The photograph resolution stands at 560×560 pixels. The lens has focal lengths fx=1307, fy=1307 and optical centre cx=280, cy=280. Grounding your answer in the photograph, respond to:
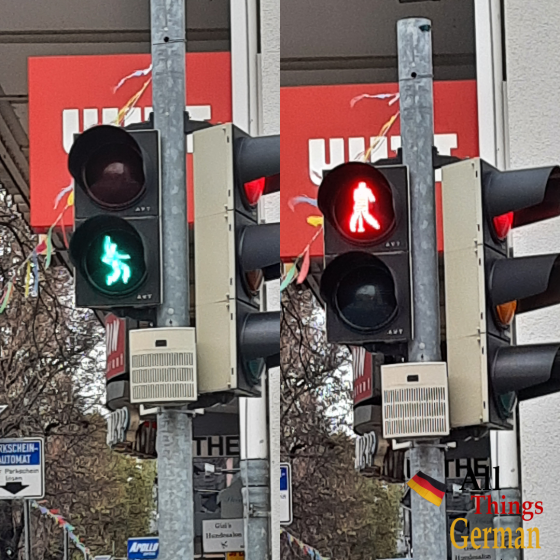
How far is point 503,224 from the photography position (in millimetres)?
1898

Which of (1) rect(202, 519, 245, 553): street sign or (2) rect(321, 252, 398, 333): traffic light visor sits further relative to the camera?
(1) rect(202, 519, 245, 553): street sign

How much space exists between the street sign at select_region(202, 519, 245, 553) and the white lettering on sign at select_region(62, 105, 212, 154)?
0.64 metres

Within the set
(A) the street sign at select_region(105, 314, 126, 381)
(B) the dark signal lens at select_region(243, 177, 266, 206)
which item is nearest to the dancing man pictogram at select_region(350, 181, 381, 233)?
(B) the dark signal lens at select_region(243, 177, 266, 206)

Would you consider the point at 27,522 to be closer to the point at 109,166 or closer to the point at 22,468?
the point at 22,468

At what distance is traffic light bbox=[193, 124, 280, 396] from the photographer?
2.01 metres

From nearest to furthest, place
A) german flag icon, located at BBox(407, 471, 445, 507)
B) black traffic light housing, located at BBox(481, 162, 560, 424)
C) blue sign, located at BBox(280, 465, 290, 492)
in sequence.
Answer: black traffic light housing, located at BBox(481, 162, 560, 424) < german flag icon, located at BBox(407, 471, 445, 507) < blue sign, located at BBox(280, 465, 290, 492)

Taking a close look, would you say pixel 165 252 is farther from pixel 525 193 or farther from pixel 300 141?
pixel 525 193

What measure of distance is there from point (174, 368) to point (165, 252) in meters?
0.18

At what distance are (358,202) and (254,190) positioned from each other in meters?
0.23

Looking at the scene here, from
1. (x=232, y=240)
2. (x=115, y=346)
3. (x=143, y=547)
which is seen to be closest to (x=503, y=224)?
(x=232, y=240)

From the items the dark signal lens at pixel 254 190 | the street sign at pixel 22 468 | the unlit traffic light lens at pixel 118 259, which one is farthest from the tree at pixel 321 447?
the street sign at pixel 22 468

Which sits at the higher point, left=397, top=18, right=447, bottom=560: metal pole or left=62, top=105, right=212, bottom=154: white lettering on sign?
left=62, top=105, right=212, bottom=154: white lettering on sign

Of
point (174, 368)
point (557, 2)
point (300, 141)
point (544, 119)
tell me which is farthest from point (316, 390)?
point (557, 2)

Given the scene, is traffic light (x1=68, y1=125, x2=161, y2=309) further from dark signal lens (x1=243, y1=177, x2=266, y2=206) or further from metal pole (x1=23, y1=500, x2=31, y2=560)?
metal pole (x1=23, y1=500, x2=31, y2=560)
